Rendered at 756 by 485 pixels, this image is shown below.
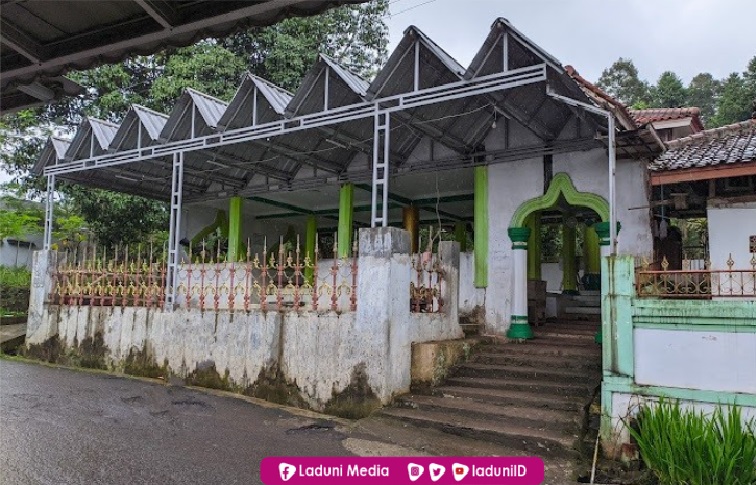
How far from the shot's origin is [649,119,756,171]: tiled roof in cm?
732

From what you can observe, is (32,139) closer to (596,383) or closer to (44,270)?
(44,270)

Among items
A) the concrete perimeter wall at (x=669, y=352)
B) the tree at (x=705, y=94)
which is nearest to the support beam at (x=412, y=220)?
the concrete perimeter wall at (x=669, y=352)

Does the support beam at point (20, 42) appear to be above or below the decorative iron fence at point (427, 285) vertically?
above

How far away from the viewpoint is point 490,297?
8930 millimetres

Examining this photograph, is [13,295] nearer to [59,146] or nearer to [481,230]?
[59,146]

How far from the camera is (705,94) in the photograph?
1502 inches

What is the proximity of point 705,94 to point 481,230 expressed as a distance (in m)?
36.9

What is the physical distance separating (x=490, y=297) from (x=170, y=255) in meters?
5.28

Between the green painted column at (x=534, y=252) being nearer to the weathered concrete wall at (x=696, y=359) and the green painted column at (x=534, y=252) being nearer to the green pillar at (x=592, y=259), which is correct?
the green pillar at (x=592, y=259)

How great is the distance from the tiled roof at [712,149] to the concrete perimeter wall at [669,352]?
9.14 feet

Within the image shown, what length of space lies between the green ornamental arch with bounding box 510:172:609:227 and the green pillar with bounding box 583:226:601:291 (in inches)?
140

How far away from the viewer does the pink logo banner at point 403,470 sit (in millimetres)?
4832

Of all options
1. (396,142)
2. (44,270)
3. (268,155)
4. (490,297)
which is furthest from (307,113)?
(44,270)

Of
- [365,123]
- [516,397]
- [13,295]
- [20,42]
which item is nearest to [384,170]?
[365,123]
